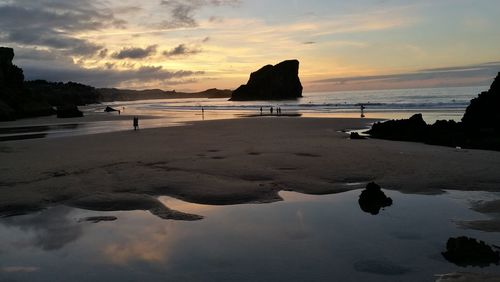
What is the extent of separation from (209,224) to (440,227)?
445 centimetres

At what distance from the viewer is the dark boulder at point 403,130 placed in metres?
22.2

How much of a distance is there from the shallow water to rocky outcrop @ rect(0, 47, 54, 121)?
52.1 metres

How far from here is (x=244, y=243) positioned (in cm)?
680

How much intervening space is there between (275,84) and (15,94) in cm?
13466

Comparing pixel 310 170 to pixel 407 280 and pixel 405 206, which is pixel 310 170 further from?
pixel 407 280

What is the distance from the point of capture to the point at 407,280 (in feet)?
17.4

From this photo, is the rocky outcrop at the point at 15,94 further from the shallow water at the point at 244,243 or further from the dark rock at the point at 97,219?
the shallow water at the point at 244,243

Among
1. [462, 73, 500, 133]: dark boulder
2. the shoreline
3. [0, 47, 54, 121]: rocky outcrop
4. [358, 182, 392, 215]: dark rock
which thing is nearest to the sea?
the shoreline

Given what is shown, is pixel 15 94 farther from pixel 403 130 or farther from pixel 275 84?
pixel 275 84

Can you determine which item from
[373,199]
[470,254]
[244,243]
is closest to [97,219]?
[244,243]

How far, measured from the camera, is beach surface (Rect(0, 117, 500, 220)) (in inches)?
392

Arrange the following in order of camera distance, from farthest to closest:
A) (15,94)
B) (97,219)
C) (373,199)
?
(15,94), (373,199), (97,219)

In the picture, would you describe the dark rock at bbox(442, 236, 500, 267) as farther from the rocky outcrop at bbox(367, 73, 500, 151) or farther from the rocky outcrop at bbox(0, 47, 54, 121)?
the rocky outcrop at bbox(0, 47, 54, 121)

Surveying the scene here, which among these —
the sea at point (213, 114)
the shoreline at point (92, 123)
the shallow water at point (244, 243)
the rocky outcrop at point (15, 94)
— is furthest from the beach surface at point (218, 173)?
the rocky outcrop at point (15, 94)
